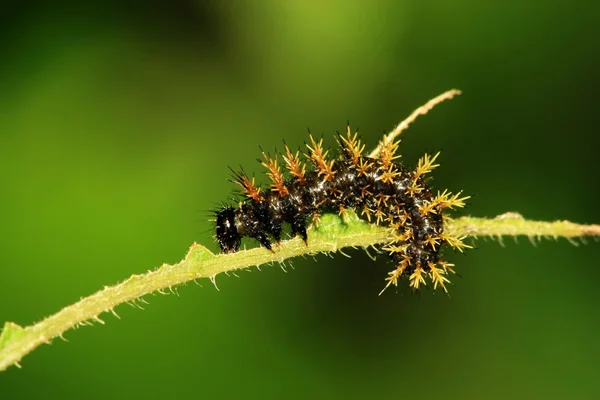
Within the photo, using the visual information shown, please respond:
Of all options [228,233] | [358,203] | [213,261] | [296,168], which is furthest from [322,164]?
[213,261]

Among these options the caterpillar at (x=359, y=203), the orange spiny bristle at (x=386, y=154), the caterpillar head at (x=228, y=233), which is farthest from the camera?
the caterpillar head at (x=228, y=233)

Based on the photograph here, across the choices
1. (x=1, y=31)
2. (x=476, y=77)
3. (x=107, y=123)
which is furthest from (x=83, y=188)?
(x=476, y=77)

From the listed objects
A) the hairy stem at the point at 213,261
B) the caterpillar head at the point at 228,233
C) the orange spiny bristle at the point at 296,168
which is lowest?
the hairy stem at the point at 213,261

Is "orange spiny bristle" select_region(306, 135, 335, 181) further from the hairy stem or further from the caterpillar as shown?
the hairy stem

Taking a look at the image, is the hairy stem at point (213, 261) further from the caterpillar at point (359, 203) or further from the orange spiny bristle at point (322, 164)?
the orange spiny bristle at point (322, 164)

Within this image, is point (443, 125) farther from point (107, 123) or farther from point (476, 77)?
point (107, 123)

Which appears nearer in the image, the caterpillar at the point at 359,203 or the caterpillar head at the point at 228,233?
the caterpillar at the point at 359,203

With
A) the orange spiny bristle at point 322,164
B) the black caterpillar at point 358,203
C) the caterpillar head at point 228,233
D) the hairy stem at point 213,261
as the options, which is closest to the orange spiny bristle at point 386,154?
the black caterpillar at point 358,203
